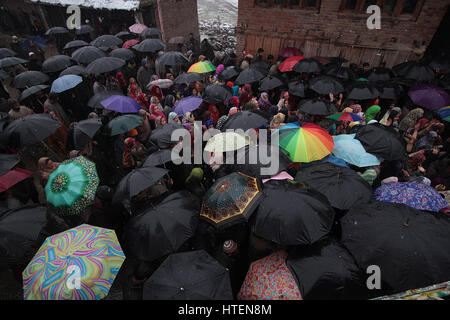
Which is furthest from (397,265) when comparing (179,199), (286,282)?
(179,199)

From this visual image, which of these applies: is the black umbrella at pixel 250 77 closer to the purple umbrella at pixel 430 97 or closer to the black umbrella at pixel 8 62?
the purple umbrella at pixel 430 97

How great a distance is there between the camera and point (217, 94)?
6.91m

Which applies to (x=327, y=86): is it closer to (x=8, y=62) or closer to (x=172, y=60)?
(x=172, y=60)

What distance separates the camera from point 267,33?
10398 mm

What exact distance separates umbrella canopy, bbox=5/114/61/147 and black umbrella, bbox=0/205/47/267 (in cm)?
212

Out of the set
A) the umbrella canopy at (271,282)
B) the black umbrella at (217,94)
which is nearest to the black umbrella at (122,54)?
the black umbrella at (217,94)

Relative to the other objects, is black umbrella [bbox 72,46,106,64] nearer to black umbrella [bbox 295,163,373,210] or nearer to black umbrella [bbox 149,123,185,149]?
black umbrella [bbox 149,123,185,149]

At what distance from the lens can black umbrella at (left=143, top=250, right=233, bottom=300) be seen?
2527 millimetres

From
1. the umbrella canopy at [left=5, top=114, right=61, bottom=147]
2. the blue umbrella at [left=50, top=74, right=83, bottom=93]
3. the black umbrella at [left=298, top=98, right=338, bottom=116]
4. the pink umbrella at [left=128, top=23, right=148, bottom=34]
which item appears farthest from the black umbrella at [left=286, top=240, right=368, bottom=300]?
the pink umbrella at [left=128, top=23, right=148, bottom=34]

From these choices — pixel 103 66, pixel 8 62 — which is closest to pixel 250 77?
pixel 103 66

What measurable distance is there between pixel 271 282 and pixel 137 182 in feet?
7.84

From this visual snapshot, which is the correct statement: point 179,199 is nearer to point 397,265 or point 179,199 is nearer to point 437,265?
point 397,265

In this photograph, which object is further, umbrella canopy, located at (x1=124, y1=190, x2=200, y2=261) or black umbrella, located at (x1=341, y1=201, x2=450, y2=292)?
umbrella canopy, located at (x1=124, y1=190, x2=200, y2=261)
